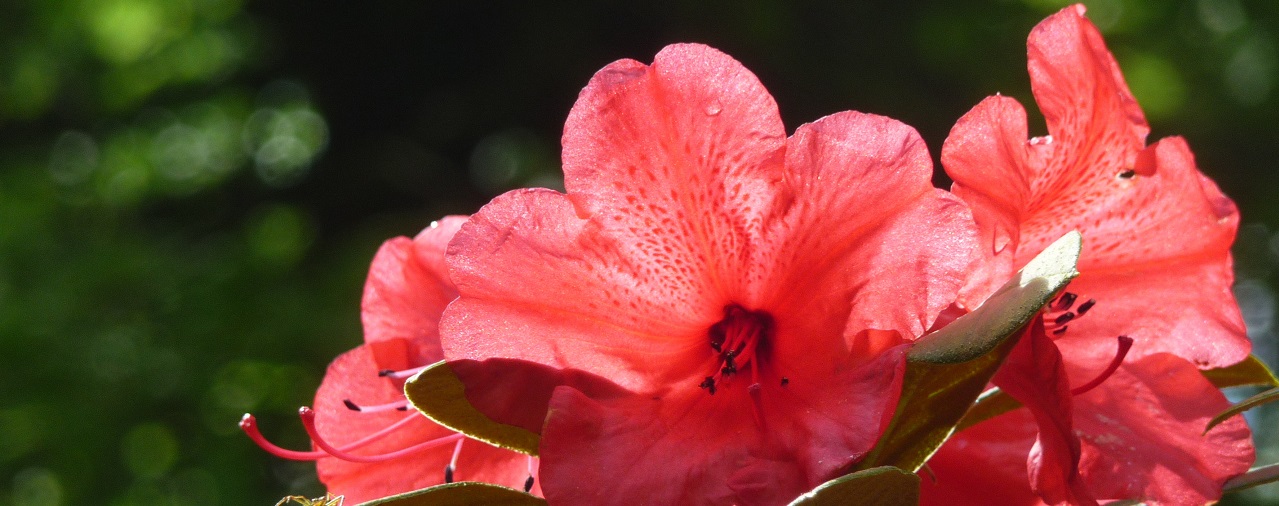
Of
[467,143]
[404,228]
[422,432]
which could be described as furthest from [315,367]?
[422,432]

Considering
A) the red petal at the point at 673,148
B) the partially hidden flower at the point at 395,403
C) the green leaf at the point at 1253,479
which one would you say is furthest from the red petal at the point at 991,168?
the partially hidden flower at the point at 395,403

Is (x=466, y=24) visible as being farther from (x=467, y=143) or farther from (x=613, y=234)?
(x=613, y=234)

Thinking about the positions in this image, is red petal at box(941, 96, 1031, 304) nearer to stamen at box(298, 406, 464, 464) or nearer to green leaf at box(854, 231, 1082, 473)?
green leaf at box(854, 231, 1082, 473)

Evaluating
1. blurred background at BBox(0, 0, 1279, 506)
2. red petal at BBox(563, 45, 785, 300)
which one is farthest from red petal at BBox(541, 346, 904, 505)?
blurred background at BBox(0, 0, 1279, 506)

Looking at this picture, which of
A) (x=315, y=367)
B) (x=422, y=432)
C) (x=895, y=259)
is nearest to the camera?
(x=895, y=259)

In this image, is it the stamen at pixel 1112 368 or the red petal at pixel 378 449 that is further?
the red petal at pixel 378 449

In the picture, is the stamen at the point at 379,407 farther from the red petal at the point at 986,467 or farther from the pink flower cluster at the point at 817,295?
the red petal at the point at 986,467
